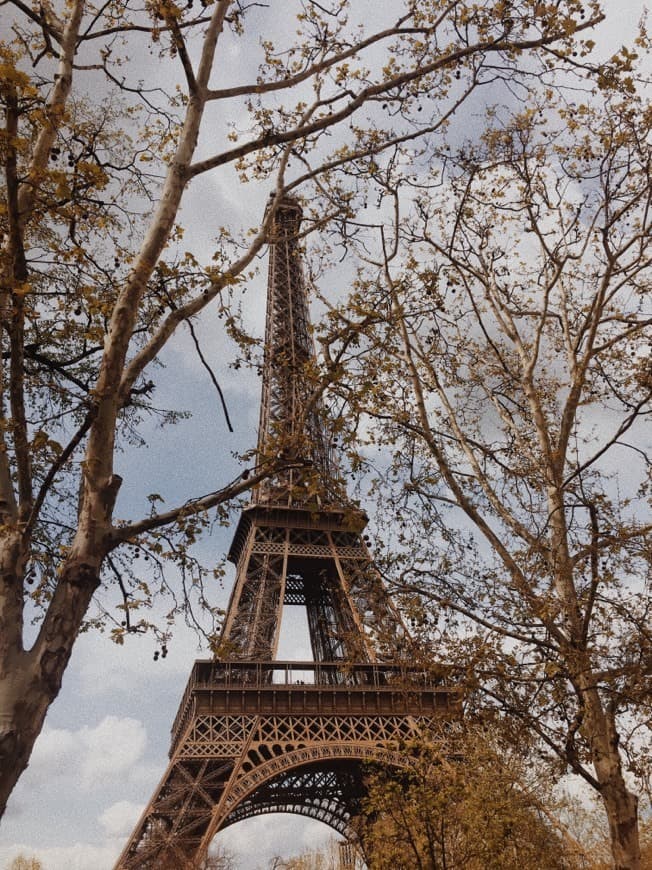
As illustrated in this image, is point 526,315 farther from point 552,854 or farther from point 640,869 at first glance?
point 552,854

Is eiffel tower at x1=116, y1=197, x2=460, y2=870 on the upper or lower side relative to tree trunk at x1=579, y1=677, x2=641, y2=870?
upper

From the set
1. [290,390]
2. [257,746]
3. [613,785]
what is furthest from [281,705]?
[613,785]

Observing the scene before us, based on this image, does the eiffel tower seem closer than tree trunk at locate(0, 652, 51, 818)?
No

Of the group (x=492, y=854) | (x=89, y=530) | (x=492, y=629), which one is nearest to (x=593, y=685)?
(x=492, y=629)

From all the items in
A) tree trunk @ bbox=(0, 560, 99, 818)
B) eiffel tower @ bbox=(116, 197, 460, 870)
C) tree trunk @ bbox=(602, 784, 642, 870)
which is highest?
eiffel tower @ bbox=(116, 197, 460, 870)

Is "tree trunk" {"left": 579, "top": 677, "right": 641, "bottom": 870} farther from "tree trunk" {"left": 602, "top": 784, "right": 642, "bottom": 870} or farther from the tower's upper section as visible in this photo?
the tower's upper section

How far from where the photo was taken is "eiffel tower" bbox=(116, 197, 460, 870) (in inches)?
851

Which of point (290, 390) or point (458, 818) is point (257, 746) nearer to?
point (458, 818)

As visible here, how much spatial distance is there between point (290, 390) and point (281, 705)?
66.0 feet

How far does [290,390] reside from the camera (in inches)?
449

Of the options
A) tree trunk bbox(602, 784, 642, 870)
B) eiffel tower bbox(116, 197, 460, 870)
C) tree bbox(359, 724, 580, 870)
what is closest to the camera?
tree trunk bbox(602, 784, 642, 870)

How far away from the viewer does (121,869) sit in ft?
69.8

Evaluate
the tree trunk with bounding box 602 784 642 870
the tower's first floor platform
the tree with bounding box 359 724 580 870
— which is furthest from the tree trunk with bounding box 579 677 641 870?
the tower's first floor platform

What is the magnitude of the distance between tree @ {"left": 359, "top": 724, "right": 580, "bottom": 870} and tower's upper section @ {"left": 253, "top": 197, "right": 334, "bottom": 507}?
6410 mm
